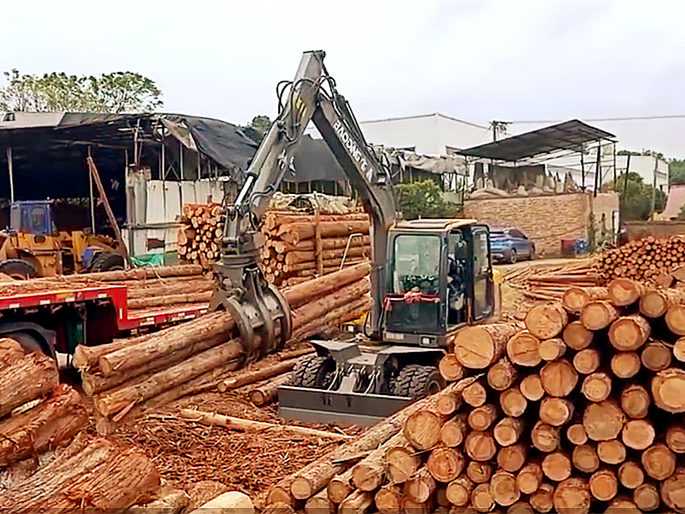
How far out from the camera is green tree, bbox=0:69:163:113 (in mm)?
37594

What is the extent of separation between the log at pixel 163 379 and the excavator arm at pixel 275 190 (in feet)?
1.09

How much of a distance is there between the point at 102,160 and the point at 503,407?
68.7ft

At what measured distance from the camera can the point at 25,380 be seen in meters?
5.93

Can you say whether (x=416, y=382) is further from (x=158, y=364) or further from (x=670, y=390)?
(x=670, y=390)

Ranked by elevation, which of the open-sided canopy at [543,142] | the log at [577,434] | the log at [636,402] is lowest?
the log at [577,434]

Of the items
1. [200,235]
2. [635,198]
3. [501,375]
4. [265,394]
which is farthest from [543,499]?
[635,198]

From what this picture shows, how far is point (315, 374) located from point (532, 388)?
4604mm

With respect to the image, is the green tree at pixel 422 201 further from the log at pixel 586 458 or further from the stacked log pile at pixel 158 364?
the log at pixel 586 458

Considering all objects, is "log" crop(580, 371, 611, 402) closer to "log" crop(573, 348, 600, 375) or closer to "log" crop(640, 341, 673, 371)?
"log" crop(573, 348, 600, 375)

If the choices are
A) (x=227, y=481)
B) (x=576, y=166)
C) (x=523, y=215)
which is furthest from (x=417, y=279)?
(x=576, y=166)

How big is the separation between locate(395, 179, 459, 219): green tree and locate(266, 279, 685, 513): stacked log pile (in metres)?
26.3

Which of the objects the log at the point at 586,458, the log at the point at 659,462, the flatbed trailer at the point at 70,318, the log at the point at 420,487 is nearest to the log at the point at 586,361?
the log at the point at 586,458

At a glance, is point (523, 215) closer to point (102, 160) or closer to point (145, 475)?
point (102, 160)

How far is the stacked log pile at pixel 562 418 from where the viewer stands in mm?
4852
